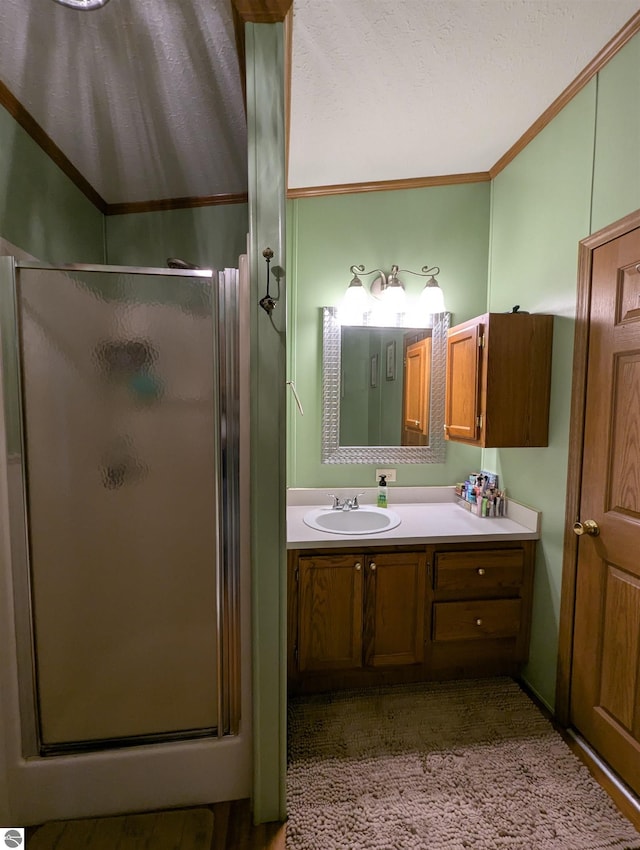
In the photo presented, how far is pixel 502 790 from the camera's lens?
1422mm

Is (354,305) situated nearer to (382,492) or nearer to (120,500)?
(382,492)

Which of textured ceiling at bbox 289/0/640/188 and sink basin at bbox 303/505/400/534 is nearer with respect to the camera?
textured ceiling at bbox 289/0/640/188

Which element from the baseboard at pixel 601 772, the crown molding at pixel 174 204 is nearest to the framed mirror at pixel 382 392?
the crown molding at pixel 174 204

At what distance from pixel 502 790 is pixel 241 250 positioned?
264 cm

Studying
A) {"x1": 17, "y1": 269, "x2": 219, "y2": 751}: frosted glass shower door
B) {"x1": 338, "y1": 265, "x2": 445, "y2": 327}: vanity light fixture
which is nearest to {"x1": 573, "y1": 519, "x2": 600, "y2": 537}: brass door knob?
{"x1": 338, "y1": 265, "x2": 445, "y2": 327}: vanity light fixture

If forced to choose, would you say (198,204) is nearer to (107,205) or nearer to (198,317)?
(107,205)

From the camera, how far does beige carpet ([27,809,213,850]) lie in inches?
48.4

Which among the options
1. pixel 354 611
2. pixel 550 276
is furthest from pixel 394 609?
pixel 550 276

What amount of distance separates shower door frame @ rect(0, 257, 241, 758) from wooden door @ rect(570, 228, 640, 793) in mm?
1387

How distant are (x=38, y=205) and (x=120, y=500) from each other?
3.91 ft

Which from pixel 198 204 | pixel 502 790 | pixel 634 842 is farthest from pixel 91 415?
pixel 634 842

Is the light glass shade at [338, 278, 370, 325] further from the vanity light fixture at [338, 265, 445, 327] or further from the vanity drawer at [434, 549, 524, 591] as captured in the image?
the vanity drawer at [434, 549, 524, 591]

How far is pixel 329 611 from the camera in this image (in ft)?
5.89

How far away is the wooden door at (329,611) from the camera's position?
5.82 ft
